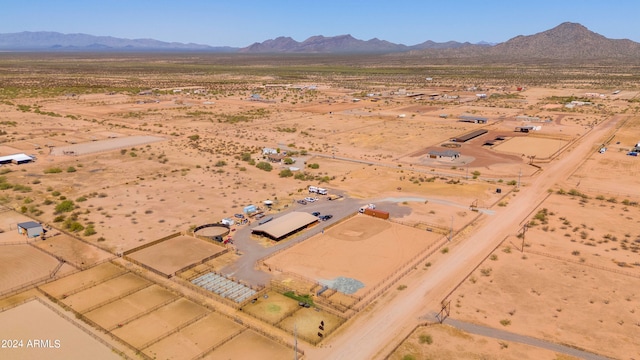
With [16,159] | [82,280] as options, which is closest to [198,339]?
[82,280]

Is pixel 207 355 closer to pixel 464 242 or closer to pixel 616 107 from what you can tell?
pixel 464 242

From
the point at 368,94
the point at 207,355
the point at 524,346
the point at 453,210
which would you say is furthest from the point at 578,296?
the point at 368,94

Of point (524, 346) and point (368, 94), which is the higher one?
point (368, 94)

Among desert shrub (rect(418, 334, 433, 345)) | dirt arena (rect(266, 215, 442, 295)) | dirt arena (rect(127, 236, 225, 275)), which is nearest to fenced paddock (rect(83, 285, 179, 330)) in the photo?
dirt arena (rect(127, 236, 225, 275))

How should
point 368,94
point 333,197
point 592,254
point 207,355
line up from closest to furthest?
1. point 207,355
2. point 592,254
3. point 333,197
4. point 368,94

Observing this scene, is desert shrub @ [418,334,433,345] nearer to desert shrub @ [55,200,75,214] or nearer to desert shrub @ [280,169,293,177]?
desert shrub @ [280,169,293,177]

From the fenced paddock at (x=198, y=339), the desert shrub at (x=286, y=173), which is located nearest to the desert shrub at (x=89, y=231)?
the fenced paddock at (x=198, y=339)

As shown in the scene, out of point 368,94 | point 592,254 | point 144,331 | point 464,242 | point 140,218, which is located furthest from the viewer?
point 368,94
